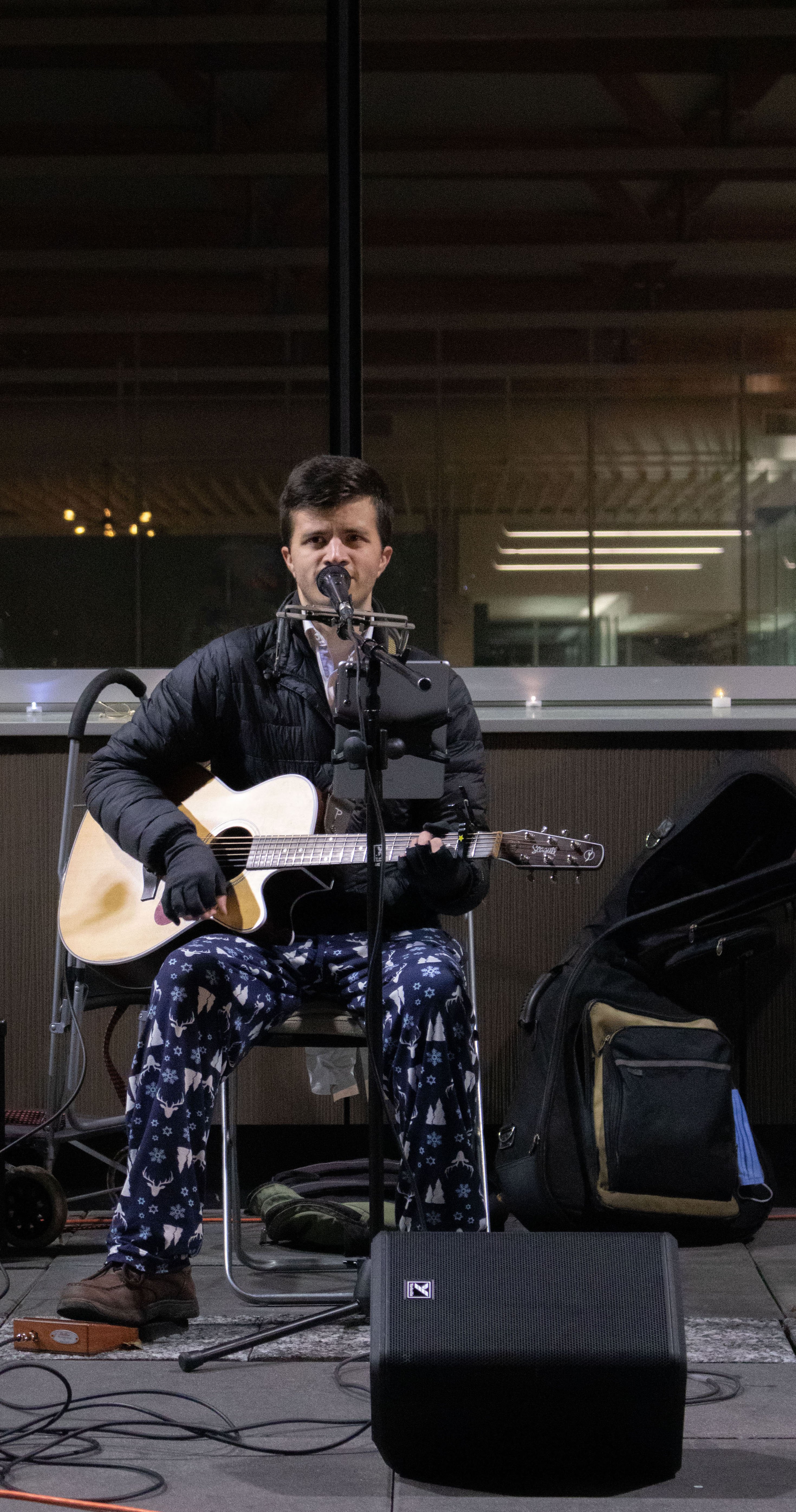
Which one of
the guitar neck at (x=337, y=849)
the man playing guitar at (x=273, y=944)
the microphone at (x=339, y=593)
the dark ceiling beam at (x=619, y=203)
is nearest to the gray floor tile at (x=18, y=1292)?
the man playing guitar at (x=273, y=944)

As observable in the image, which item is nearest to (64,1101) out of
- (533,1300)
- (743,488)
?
(533,1300)

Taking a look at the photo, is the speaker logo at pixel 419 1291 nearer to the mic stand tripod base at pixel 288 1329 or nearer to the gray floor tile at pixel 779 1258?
the mic stand tripod base at pixel 288 1329

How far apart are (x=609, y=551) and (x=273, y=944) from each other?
1.81 metres

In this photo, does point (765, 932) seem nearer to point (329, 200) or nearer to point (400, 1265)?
point (400, 1265)

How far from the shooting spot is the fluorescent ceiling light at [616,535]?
3793mm

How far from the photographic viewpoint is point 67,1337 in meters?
2.11

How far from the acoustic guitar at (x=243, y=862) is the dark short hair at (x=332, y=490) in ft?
1.55

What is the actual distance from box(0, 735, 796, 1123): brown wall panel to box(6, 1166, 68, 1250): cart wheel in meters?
0.47

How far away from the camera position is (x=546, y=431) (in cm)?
382

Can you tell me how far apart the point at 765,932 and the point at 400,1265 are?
141 centimetres

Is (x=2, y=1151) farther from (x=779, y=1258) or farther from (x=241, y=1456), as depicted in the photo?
(x=779, y=1258)

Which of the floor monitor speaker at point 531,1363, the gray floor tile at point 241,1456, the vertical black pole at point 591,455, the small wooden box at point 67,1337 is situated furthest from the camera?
the vertical black pole at point 591,455

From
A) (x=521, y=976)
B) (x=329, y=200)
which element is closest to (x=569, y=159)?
(x=329, y=200)

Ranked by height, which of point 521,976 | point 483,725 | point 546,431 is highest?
point 546,431
